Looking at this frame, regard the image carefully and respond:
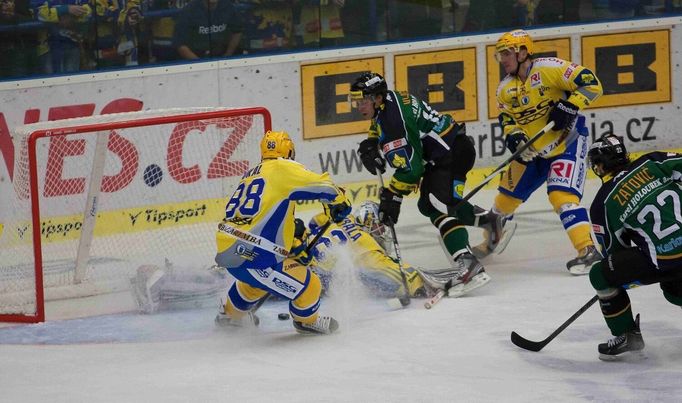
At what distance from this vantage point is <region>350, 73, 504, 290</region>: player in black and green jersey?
631 centimetres

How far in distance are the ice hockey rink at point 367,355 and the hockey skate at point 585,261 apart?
0.21 ft

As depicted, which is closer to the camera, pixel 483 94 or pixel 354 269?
pixel 354 269

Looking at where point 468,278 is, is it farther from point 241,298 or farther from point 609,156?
point 609,156

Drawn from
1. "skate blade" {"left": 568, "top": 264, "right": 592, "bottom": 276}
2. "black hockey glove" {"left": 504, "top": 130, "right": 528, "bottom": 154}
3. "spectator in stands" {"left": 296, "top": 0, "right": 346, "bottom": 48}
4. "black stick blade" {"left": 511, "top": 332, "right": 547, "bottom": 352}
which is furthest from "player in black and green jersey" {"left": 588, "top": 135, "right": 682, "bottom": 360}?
"spectator in stands" {"left": 296, "top": 0, "right": 346, "bottom": 48}

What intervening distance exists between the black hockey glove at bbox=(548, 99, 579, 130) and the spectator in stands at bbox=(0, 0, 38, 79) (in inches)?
134

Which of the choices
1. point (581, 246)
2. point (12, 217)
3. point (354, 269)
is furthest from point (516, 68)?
point (12, 217)

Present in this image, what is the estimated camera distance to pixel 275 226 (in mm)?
5555

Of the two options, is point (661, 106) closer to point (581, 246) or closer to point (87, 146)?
point (581, 246)

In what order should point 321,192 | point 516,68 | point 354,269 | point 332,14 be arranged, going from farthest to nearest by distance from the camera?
point 332,14 → point 516,68 → point 354,269 → point 321,192

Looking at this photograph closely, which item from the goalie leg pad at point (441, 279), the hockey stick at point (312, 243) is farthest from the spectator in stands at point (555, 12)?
the hockey stick at point (312, 243)

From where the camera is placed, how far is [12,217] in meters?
6.47

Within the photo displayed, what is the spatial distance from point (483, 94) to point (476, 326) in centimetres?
351

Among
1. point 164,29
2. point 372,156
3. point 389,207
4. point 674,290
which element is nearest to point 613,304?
point 674,290

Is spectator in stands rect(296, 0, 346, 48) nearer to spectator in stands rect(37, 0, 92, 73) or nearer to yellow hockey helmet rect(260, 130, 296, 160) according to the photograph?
spectator in stands rect(37, 0, 92, 73)
